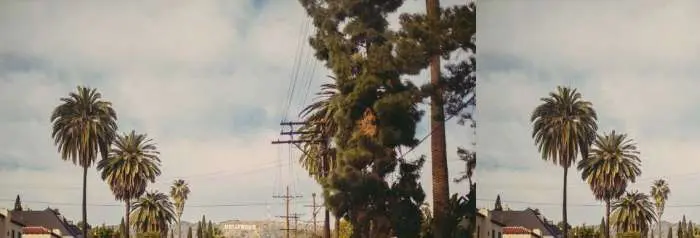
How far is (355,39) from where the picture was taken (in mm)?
6734

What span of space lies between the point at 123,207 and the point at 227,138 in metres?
A: 0.91

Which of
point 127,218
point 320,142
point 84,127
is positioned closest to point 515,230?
point 320,142

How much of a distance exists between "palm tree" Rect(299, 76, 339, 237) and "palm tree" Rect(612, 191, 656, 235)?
225cm

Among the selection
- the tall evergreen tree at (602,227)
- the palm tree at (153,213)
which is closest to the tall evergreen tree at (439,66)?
the tall evergreen tree at (602,227)

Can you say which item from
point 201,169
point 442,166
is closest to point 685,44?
point 442,166

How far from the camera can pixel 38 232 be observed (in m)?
7.30

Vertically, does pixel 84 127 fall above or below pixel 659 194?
above

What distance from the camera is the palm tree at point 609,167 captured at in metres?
7.11

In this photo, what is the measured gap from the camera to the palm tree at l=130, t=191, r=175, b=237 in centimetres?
688

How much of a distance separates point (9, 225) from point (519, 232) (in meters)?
3.93

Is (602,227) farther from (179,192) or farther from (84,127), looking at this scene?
(84,127)

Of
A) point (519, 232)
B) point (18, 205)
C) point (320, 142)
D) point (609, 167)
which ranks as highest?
point (320, 142)

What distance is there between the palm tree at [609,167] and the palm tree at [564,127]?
0.09 meters

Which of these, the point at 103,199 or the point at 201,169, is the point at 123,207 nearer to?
the point at 103,199
